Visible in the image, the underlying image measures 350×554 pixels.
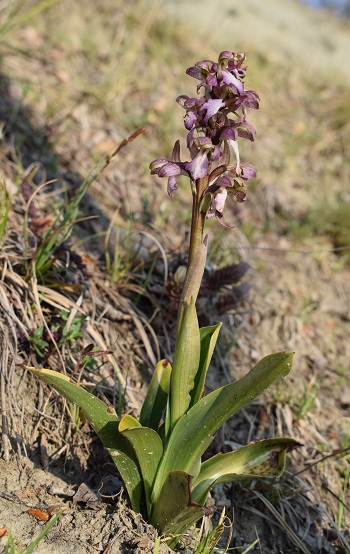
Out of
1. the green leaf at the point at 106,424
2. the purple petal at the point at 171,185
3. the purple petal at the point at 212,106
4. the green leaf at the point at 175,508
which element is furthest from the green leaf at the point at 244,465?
the purple petal at the point at 212,106

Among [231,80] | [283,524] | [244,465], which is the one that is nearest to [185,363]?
[244,465]

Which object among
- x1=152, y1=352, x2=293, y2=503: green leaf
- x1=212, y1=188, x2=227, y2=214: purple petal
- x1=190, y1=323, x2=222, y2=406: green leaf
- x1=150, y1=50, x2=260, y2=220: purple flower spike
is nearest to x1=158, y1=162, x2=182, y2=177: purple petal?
x1=150, y1=50, x2=260, y2=220: purple flower spike

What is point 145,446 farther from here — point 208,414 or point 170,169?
point 170,169

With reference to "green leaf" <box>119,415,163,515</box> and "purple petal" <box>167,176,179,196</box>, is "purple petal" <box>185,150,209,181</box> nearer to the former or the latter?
"purple petal" <box>167,176,179,196</box>

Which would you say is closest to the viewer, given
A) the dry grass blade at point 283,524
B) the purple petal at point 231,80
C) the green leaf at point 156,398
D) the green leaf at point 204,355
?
the purple petal at point 231,80

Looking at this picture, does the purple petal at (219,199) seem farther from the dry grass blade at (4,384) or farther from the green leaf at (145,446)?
the dry grass blade at (4,384)

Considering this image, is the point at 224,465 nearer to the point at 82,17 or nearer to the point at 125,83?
the point at 125,83
